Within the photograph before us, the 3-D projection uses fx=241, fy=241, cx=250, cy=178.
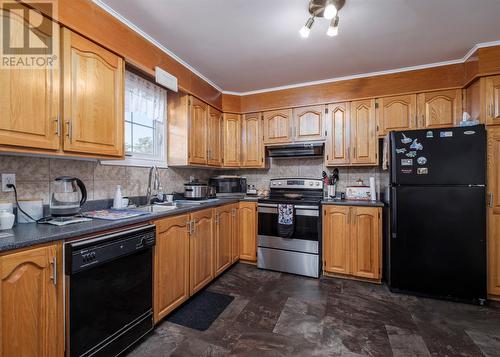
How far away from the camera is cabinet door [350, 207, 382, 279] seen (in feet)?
8.61

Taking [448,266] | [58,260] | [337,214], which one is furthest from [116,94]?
[448,266]

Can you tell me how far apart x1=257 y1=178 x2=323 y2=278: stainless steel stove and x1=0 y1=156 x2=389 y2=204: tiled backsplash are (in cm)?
40

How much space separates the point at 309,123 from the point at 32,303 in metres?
3.01

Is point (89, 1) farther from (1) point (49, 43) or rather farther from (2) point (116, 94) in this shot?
(2) point (116, 94)

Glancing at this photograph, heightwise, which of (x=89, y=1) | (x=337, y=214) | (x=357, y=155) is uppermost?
(x=89, y=1)

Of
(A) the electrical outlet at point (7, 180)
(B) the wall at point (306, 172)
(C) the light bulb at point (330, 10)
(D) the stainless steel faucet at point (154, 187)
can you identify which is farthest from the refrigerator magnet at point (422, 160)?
(A) the electrical outlet at point (7, 180)

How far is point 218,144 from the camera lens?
132 inches

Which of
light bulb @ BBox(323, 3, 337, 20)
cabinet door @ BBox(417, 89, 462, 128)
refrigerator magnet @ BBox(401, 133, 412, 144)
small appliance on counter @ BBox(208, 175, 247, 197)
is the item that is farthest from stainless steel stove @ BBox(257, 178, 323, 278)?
light bulb @ BBox(323, 3, 337, 20)

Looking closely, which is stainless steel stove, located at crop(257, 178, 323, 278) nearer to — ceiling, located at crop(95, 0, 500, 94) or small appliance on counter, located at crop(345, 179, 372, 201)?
small appliance on counter, located at crop(345, 179, 372, 201)

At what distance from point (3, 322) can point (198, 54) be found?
239 centimetres

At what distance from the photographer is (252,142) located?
3463 mm

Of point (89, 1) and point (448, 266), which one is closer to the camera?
point (89, 1)

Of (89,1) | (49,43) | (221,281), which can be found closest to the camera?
(49,43)

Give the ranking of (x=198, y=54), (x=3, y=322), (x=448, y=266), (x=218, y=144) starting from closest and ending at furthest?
(x=3, y=322), (x=448, y=266), (x=198, y=54), (x=218, y=144)
